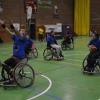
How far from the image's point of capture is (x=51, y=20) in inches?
966

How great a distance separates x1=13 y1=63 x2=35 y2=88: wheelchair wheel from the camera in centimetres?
452

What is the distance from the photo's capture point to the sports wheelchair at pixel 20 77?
4.51m

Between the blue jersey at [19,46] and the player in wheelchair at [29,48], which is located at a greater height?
the blue jersey at [19,46]

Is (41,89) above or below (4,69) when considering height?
below

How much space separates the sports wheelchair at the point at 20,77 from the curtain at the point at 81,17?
2413cm

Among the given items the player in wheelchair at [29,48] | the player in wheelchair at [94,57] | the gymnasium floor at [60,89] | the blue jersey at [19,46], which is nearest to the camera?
the gymnasium floor at [60,89]

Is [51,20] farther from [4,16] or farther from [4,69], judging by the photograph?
[4,69]

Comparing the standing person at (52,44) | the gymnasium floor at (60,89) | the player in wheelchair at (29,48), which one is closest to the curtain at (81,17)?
the player in wheelchair at (29,48)

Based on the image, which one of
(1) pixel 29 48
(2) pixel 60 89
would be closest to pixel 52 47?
(1) pixel 29 48

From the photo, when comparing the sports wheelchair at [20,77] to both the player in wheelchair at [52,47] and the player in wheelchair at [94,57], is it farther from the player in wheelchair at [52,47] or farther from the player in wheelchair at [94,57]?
the player in wheelchair at [52,47]

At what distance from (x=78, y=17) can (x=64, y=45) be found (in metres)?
16.6

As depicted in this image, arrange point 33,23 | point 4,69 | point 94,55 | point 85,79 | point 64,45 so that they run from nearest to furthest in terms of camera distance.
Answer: point 4,69
point 85,79
point 94,55
point 64,45
point 33,23

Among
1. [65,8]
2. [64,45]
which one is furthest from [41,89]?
[65,8]

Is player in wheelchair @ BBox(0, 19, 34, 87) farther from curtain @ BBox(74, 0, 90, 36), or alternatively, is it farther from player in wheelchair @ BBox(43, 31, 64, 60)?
curtain @ BBox(74, 0, 90, 36)
